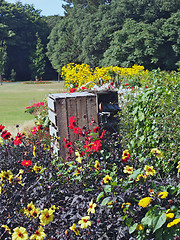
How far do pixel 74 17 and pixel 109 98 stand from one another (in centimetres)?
3392

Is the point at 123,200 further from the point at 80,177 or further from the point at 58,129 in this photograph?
the point at 58,129

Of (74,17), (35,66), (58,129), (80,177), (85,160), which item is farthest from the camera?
(35,66)

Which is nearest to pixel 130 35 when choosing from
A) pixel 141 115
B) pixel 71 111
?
pixel 71 111

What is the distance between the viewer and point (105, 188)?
225cm

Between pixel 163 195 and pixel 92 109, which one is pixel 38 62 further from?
pixel 163 195

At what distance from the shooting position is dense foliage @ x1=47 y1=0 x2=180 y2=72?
2336 centimetres

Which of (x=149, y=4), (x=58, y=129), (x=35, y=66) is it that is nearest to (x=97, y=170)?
(x=58, y=129)

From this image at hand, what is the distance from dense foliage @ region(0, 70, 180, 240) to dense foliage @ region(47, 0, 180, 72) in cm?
2038

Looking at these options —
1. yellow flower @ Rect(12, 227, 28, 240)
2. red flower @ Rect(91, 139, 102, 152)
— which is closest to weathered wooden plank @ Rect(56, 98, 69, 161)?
red flower @ Rect(91, 139, 102, 152)

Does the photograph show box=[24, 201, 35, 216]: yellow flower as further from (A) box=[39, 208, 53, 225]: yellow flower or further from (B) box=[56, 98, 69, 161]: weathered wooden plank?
(B) box=[56, 98, 69, 161]: weathered wooden plank

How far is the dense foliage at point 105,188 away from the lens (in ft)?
6.78

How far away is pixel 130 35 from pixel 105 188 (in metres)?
23.0

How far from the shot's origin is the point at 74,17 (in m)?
35.6

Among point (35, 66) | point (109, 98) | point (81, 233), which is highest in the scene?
point (35, 66)
